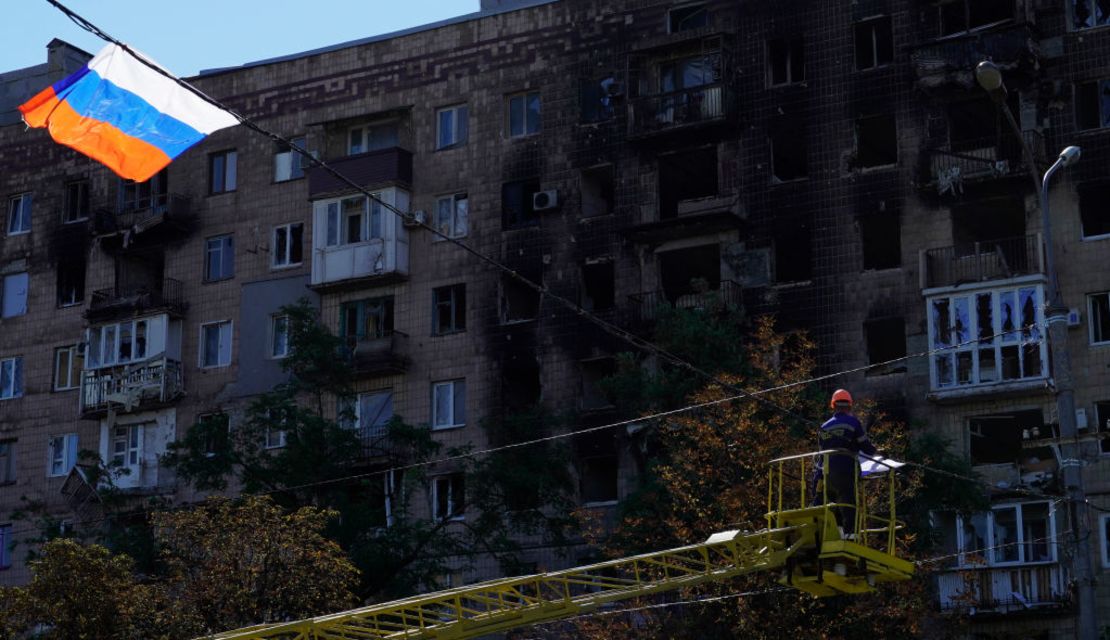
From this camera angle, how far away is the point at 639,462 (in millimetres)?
56500

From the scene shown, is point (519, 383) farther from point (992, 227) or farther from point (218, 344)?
point (992, 227)

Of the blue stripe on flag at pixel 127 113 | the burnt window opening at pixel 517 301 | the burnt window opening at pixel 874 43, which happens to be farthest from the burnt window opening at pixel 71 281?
the blue stripe on flag at pixel 127 113

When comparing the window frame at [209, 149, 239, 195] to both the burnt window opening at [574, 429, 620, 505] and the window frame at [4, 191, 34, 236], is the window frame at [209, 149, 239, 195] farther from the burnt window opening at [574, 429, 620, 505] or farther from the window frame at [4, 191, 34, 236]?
the burnt window opening at [574, 429, 620, 505]

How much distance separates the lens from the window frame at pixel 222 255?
2648 inches

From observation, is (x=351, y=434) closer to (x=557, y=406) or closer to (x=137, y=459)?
(x=557, y=406)

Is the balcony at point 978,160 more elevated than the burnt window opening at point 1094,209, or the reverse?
the balcony at point 978,160

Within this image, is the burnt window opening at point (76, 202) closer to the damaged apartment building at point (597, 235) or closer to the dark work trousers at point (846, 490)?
the damaged apartment building at point (597, 235)

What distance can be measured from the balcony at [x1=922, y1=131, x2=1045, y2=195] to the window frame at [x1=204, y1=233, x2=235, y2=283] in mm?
25172

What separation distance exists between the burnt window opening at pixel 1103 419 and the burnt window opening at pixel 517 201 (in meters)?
19.2

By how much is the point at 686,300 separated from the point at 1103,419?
12826 millimetres

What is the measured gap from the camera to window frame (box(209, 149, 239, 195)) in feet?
223

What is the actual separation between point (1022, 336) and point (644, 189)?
43.5 ft

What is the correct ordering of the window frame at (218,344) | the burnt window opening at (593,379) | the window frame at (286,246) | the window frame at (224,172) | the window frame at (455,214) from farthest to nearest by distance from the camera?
the window frame at (224,172) → the window frame at (218,344) → the window frame at (286,246) → the window frame at (455,214) → the burnt window opening at (593,379)

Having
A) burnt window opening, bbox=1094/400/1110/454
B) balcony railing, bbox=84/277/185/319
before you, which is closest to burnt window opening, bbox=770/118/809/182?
burnt window opening, bbox=1094/400/1110/454
